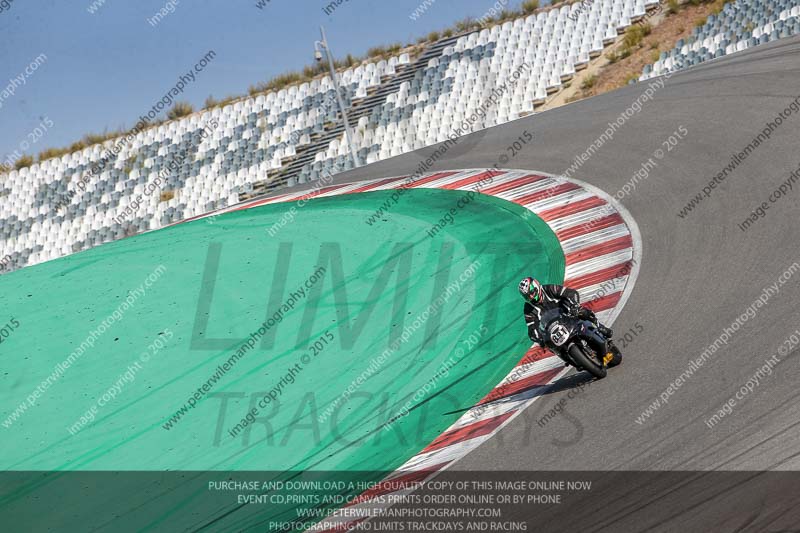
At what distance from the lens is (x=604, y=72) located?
27.9 metres

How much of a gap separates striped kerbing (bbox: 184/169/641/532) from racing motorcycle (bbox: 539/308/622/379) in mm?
599

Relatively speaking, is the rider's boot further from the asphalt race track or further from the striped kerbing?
the striped kerbing

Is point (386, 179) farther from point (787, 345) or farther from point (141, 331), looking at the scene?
point (787, 345)

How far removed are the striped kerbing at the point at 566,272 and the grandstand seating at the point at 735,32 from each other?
311 inches

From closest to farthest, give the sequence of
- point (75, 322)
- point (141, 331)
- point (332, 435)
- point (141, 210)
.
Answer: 1. point (332, 435)
2. point (141, 331)
3. point (75, 322)
4. point (141, 210)

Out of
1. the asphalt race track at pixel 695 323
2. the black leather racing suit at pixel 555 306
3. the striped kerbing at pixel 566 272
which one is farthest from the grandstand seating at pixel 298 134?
the black leather racing suit at pixel 555 306

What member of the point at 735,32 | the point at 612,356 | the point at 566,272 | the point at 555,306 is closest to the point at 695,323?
the point at 612,356

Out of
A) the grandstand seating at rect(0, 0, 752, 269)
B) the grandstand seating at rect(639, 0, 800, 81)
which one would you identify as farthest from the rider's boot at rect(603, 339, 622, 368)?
the grandstand seating at rect(0, 0, 752, 269)

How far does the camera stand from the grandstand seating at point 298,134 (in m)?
27.8

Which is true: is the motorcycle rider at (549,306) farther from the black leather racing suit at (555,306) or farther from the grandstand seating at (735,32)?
the grandstand seating at (735,32)

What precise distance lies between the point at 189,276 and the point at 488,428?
966cm

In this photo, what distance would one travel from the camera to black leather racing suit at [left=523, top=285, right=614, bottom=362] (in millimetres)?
8836

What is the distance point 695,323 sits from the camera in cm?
917

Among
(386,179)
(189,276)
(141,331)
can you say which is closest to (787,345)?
(141,331)
